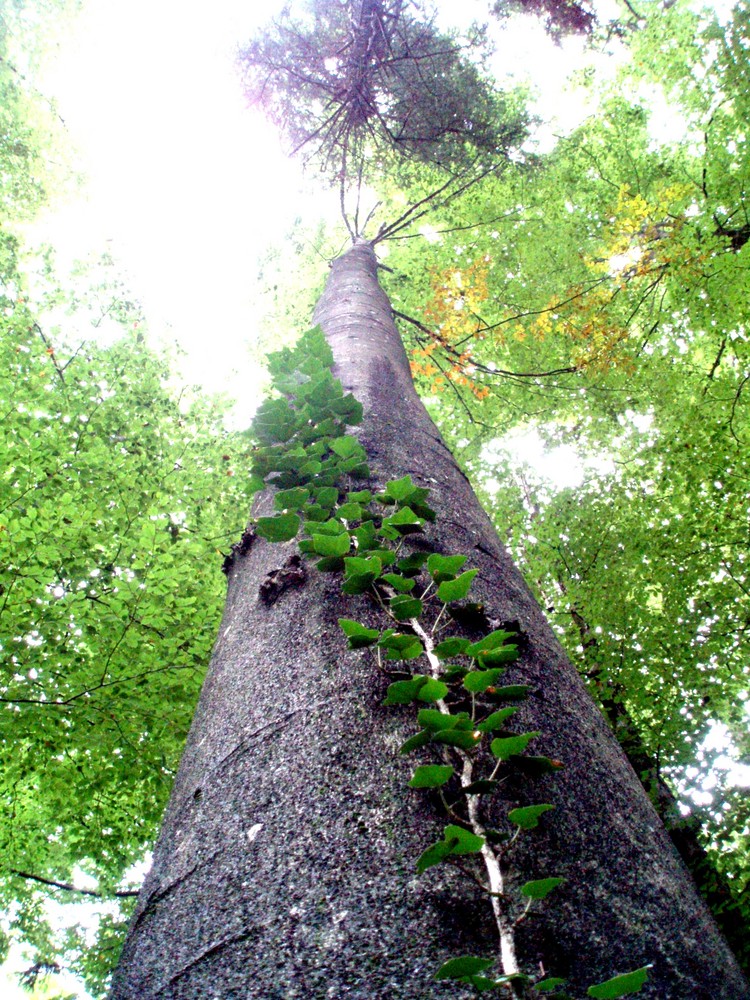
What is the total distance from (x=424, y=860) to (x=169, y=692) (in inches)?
123

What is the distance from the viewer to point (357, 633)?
3.46ft

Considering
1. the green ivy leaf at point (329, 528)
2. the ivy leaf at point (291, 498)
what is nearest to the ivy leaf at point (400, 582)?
the green ivy leaf at point (329, 528)

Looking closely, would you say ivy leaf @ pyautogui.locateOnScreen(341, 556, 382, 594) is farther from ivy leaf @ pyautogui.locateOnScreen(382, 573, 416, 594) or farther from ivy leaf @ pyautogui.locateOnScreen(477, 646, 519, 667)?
ivy leaf @ pyautogui.locateOnScreen(477, 646, 519, 667)

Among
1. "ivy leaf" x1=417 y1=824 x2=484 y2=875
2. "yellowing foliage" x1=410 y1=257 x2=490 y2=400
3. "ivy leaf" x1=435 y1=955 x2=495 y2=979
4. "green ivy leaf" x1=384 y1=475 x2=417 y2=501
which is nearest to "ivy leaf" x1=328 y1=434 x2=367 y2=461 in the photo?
"green ivy leaf" x1=384 y1=475 x2=417 y2=501

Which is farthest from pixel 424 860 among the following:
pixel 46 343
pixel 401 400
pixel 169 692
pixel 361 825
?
pixel 46 343

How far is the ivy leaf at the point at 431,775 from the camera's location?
772 mm

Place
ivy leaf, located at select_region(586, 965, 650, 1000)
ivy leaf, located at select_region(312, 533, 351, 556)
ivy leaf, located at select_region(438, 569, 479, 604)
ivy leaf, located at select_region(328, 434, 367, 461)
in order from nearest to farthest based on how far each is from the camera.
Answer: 1. ivy leaf, located at select_region(586, 965, 650, 1000)
2. ivy leaf, located at select_region(438, 569, 479, 604)
3. ivy leaf, located at select_region(312, 533, 351, 556)
4. ivy leaf, located at select_region(328, 434, 367, 461)

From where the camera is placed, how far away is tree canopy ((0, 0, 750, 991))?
3410 mm

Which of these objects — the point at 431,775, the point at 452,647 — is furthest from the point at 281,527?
the point at 431,775

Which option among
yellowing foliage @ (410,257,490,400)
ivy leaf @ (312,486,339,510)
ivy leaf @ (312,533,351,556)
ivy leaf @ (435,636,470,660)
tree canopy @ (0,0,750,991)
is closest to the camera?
ivy leaf @ (435,636,470,660)

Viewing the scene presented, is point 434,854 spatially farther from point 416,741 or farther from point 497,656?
point 497,656

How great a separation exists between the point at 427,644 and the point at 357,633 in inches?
5.7

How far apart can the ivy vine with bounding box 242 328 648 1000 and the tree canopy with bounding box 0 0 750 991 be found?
0.83m

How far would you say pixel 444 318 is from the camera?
7133mm
